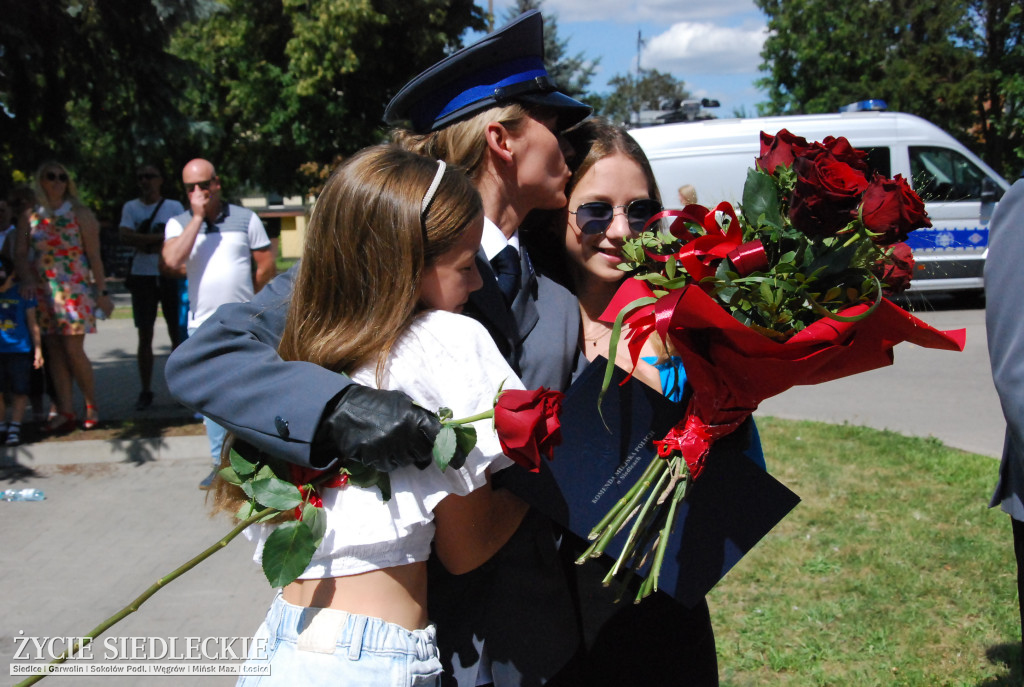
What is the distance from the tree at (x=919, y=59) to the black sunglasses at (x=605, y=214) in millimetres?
16169

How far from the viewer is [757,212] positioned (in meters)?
1.62

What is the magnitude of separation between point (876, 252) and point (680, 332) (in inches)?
14.5

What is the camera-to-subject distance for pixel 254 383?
1619 mm

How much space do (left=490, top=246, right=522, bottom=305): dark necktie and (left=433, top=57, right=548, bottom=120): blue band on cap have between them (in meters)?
0.36

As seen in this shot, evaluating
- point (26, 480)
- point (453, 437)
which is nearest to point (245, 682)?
→ point (453, 437)

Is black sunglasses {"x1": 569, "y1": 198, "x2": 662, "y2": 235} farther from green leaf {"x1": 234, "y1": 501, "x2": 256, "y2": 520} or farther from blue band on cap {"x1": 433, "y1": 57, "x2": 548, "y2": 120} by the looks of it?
green leaf {"x1": 234, "y1": 501, "x2": 256, "y2": 520}

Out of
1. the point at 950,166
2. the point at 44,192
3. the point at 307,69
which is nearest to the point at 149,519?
the point at 44,192

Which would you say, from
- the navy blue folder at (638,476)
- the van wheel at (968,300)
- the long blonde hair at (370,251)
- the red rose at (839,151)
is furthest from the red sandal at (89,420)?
the van wheel at (968,300)

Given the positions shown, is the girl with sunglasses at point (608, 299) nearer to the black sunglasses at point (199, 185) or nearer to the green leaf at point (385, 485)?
the green leaf at point (385, 485)

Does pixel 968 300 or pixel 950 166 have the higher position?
pixel 950 166

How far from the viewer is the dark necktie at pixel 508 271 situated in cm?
194

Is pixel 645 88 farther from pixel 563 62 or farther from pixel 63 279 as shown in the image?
pixel 63 279

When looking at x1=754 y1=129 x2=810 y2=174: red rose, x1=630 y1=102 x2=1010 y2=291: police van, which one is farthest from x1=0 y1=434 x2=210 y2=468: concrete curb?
x1=630 y1=102 x2=1010 y2=291: police van

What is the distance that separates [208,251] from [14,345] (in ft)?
6.76
